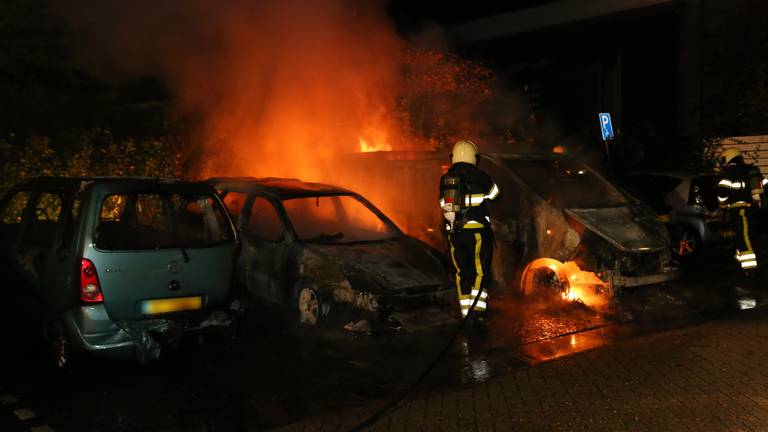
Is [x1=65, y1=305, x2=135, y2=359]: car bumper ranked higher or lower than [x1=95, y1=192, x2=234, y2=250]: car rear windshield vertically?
lower

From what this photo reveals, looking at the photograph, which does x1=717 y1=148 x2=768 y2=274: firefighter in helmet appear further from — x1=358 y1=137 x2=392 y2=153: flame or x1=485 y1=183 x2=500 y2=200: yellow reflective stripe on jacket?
x1=358 y1=137 x2=392 y2=153: flame

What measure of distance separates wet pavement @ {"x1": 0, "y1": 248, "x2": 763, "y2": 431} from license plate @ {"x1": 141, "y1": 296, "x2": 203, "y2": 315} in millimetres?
460

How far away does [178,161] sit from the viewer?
1024 cm

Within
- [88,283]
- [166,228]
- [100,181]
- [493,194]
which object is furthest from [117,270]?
[493,194]

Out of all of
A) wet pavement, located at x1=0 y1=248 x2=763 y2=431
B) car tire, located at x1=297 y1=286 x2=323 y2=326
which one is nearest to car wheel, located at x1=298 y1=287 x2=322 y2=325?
car tire, located at x1=297 y1=286 x2=323 y2=326

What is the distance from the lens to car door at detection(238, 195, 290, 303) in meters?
6.76

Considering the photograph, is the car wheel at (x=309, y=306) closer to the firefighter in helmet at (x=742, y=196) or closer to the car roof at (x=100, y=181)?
the car roof at (x=100, y=181)

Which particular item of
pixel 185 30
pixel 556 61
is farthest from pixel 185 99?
pixel 556 61

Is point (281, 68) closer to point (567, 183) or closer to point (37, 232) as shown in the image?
point (567, 183)

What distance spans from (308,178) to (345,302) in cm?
493

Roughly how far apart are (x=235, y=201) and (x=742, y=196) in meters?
6.11

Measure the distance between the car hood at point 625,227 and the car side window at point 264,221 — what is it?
9.78 feet

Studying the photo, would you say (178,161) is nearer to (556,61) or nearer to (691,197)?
(691,197)

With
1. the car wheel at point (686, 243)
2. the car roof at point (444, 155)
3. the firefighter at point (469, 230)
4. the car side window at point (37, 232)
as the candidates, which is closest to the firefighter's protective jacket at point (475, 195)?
the firefighter at point (469, 230)
